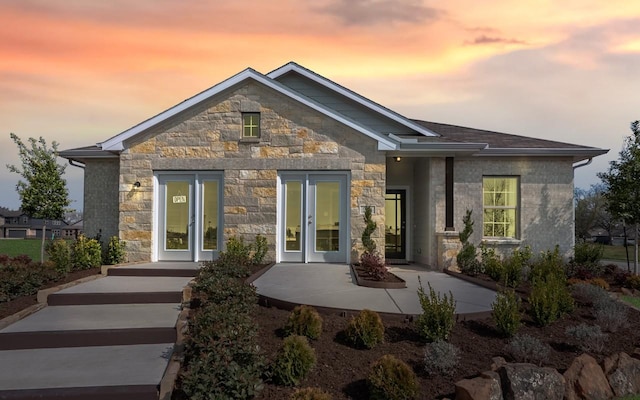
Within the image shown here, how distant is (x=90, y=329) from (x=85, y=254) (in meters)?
5.44

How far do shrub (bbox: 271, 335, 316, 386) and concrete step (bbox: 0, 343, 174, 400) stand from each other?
1.32 meters

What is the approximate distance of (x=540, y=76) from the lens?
1432 centimetres

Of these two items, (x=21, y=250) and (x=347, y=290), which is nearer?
(x=347, y=290)

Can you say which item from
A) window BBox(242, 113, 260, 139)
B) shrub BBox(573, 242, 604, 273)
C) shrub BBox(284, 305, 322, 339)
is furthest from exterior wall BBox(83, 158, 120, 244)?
shrub BBox(573, 242, 604, 273)

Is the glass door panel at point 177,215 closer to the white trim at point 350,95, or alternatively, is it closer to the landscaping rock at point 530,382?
the white trim at point 350,95

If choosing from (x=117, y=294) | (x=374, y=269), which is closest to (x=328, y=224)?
(x=374, y=269)

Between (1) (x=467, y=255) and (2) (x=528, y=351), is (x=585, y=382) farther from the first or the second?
(1) (x=467, y=255)

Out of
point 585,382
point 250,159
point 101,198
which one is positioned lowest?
point 585,382

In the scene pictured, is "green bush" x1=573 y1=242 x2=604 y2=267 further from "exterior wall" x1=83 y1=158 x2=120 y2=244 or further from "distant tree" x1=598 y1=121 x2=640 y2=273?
"exterior wall" x1=83 y1=158 x2=120 y2=244

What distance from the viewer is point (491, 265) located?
461 inches

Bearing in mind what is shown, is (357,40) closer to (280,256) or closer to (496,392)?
(280,256)

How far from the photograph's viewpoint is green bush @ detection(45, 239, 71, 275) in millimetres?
10562

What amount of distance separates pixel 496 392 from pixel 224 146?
958cm

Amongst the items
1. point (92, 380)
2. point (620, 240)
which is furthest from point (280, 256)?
point (620, 240)
